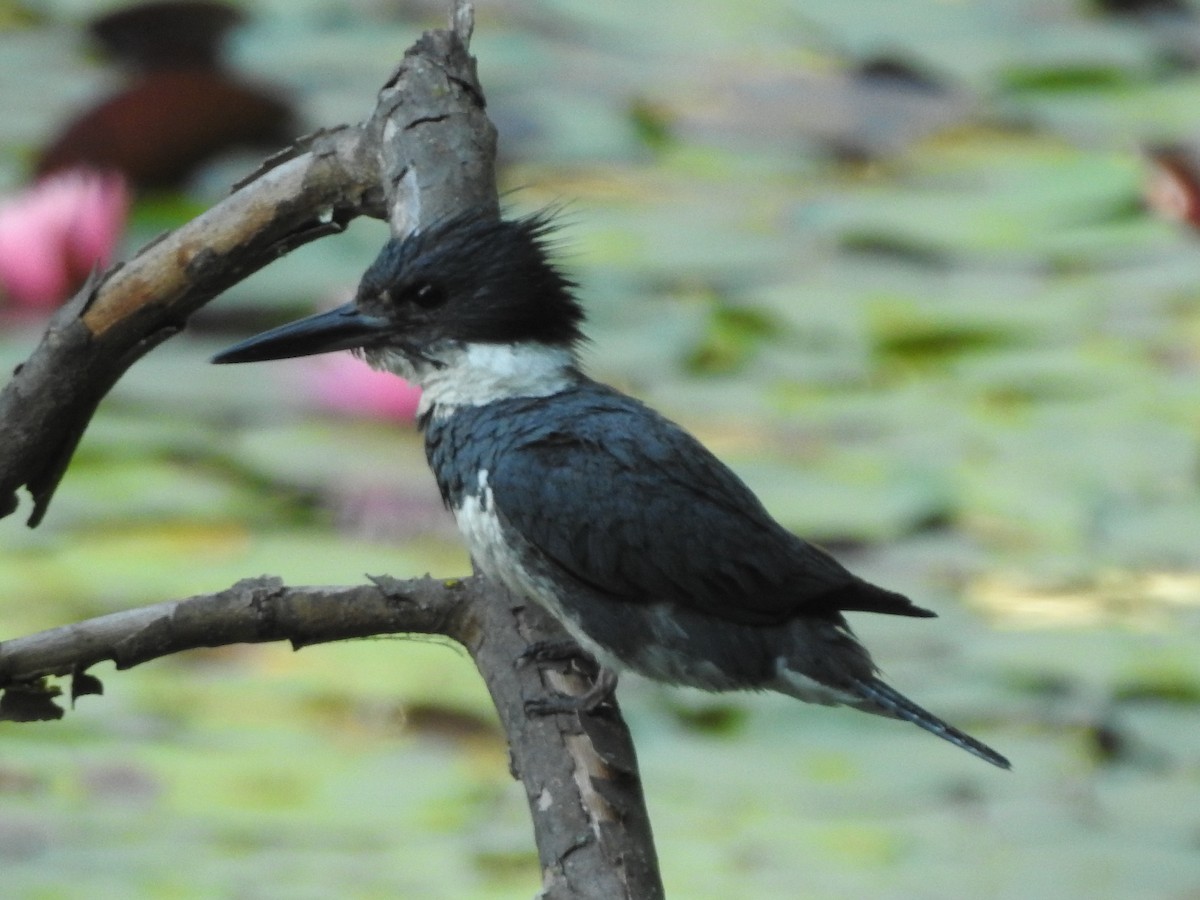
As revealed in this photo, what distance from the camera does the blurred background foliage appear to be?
311 centimetres

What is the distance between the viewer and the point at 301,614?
1993 mm

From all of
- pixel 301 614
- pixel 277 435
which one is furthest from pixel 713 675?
pixel 277 435

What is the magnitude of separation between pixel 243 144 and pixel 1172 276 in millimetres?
2590

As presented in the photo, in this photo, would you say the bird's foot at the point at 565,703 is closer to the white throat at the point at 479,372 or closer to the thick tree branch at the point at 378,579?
the thick tree branch at the point at 378,579

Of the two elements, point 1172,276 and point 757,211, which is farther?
point 757,211

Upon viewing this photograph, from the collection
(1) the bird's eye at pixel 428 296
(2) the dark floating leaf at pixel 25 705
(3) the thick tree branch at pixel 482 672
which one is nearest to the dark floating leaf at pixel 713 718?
(1) the bird's eye at pixel 428 296

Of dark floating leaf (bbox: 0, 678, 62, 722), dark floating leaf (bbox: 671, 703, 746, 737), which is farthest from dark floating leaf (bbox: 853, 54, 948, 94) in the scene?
dark floating leaf (bbox: 0, 678, 62, 722)

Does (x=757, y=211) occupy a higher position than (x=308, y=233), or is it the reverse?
(x=757, y=211)

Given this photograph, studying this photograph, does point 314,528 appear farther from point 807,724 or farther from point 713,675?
point 713,675

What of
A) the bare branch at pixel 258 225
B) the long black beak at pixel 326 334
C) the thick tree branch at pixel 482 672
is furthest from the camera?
the long black beak at pixel 326 334

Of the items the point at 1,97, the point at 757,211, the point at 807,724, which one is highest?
the point at 1,97

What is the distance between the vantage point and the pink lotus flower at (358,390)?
4.17m

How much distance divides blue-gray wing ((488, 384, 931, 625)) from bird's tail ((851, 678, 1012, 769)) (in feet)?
0.34

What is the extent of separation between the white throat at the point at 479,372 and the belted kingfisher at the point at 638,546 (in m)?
0.05
